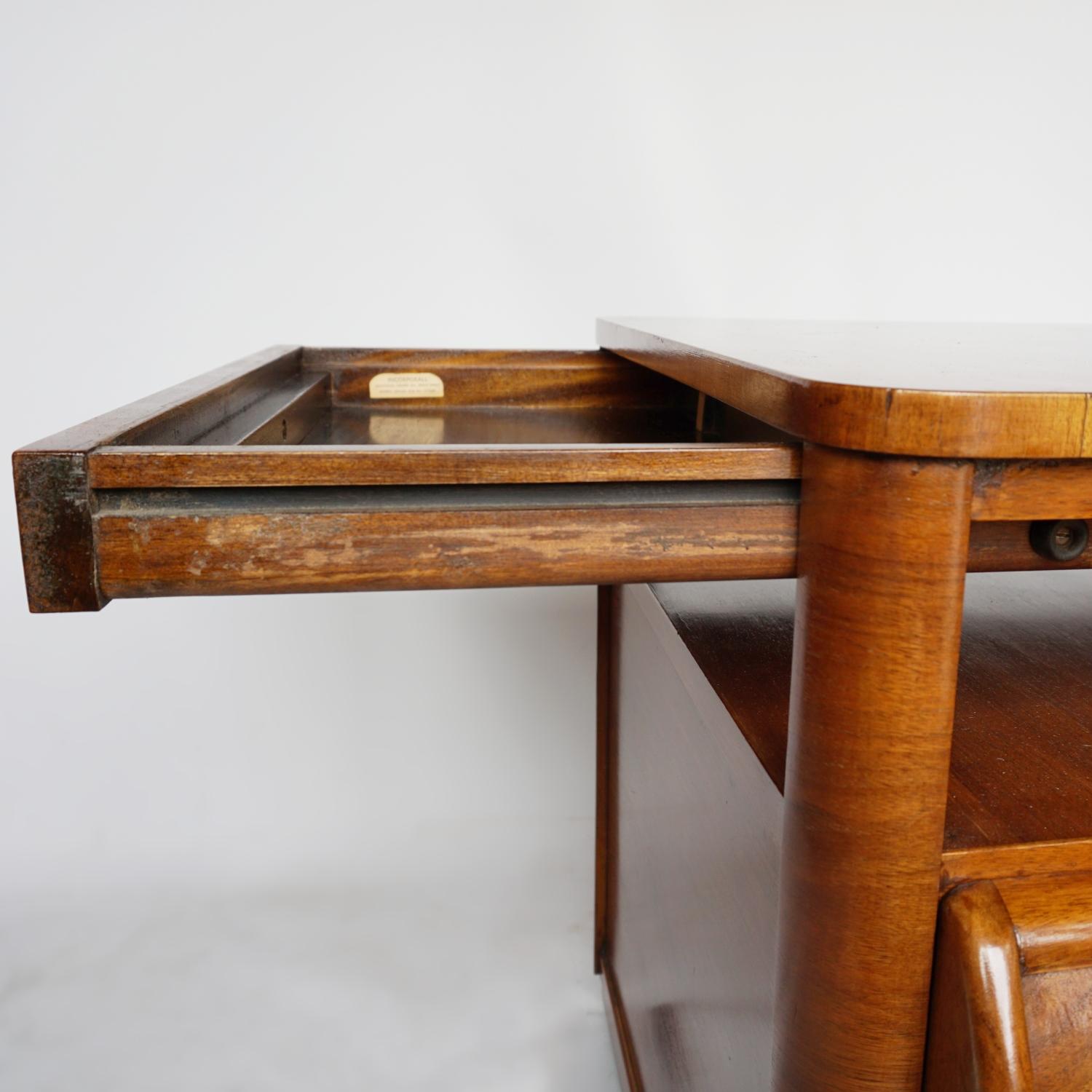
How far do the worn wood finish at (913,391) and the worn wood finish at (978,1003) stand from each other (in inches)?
8.8

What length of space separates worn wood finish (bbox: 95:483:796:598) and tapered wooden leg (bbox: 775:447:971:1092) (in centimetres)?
5

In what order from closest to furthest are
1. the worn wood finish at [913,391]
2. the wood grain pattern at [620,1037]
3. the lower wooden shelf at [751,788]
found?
the worn wood finish at [913,391]
the lower wooden shelf at [751,788]
the wood grain pattern at [620,1037]

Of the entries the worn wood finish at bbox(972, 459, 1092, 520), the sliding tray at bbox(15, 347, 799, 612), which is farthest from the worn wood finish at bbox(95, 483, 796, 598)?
the worn wood finish at bbox(972, 459, 1092, 520)

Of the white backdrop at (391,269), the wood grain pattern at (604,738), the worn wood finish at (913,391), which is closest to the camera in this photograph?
the worn wood finish at (913,391)

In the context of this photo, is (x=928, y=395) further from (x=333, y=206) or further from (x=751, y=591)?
(x=333, y=206)

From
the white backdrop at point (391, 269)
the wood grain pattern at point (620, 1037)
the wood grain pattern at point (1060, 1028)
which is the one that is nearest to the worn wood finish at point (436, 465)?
the wood grain pattern at point (1060, 1028)

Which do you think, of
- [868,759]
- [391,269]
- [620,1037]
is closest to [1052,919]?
[868,759]

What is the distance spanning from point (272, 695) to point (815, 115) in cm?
153

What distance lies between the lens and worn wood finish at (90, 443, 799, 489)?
1.93 ft

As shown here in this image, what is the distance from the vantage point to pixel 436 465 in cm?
60

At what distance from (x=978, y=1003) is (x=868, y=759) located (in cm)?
14

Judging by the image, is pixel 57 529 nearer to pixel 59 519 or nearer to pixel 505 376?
pixel 59 519

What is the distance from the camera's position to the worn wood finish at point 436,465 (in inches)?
23.1

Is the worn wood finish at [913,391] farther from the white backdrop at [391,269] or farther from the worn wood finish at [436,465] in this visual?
the white backdrop at [391,269]
